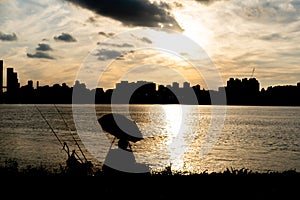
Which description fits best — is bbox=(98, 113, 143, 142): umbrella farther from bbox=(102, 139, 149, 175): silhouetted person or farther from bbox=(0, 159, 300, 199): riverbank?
bbox=(0, 159, 300, 199): riverbank

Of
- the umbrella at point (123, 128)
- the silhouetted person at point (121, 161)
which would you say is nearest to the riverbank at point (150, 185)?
the silhouetted person at point (121, 161)

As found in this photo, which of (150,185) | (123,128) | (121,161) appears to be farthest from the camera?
(121,161)

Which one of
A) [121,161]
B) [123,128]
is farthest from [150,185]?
[123,128]

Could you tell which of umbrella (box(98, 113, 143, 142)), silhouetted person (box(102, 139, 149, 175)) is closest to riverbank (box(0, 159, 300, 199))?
silhouetted person (box(102, 139, 149, 175))

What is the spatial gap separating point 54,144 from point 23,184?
1968 inches

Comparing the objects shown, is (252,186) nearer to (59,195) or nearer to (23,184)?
(59,195)

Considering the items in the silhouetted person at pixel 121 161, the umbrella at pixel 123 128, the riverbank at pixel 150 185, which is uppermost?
the umbrella at pixel 123 128

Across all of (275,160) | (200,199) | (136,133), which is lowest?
(275,160)

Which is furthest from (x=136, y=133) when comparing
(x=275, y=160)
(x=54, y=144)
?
(x=54, y=144)

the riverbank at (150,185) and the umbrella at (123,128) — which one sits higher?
the umbrella at (123,128)

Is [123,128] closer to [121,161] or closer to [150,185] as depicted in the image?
[121,161]

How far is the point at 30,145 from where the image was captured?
58.0m

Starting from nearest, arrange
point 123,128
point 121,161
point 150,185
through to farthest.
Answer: point 150,185 → point 123,128 → point 121,161

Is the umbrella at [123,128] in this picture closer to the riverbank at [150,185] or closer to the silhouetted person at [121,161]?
the silhouetted person at [121,161]
